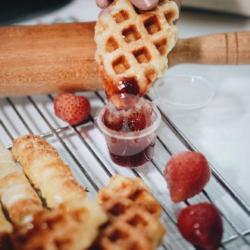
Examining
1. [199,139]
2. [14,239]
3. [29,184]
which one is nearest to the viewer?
[14,239]

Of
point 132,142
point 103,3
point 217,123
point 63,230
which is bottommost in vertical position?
point 217,123

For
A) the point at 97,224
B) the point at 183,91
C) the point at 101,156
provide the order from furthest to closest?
the point at 183,91
the point at 101,156
the point at 97,224

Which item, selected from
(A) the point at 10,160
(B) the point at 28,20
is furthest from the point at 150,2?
(B) the point at 28,20

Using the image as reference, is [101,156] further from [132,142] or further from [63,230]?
[63,230]

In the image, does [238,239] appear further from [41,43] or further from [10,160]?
[41,43]

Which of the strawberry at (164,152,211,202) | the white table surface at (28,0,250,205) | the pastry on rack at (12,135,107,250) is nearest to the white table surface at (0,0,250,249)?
the white table surface at (28,0,250,205)

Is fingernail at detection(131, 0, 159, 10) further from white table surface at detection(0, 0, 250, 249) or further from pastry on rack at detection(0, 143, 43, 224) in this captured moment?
pastry on rack at detection(0, 143, 43, 224)

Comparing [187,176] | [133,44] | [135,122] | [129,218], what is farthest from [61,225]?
[133,44]

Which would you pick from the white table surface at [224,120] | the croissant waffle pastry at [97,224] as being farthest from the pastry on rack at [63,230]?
the white table surface at [224,120]
